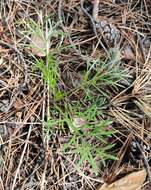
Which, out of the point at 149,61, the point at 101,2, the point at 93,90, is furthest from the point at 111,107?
the point at 101,2

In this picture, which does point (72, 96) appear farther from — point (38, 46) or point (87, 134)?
point (38, 46)

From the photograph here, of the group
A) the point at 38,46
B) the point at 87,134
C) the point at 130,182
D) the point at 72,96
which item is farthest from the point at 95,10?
the point at 130,182

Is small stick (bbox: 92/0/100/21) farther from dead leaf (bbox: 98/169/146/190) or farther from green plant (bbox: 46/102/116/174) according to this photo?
dead leaf (bbox: 98/169/146/190)

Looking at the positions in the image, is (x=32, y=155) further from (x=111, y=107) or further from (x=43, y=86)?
(x=111, y=107)

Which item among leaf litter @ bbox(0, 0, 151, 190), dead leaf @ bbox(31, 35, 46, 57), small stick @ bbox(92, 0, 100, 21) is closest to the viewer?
leaf litter @ bbox(0, 0, 151, 190)

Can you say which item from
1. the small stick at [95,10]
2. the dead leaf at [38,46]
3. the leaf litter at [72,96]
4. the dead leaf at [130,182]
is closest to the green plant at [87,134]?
the leaf litter at [72,96]

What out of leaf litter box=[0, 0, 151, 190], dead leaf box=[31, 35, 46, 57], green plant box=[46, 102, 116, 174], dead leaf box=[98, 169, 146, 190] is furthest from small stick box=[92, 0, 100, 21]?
dead leaf box=[98, 169, 146, 190]
